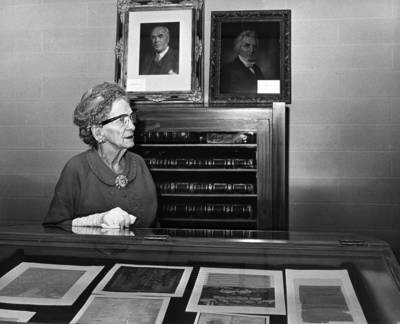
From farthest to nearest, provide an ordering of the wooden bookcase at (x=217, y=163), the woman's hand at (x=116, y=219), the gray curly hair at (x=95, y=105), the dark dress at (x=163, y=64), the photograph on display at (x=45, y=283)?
the dark dress at (x=163, y=64) < the wooden bookcase at (x=217, y=163) < the gray curly hair at (x=95, y=105) < the woman's hand at (x=116, y=219) < the photograph on display at (x=45, y=283)

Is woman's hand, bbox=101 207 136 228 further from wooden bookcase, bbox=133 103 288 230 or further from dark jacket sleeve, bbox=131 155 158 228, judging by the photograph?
wooden bookcase, bbox=133 103 288 230

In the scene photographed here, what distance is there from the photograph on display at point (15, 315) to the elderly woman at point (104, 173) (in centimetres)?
131

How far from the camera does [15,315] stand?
3.58ft

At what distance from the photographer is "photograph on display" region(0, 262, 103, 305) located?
120 centimetres

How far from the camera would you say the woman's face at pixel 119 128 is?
269 centimetres

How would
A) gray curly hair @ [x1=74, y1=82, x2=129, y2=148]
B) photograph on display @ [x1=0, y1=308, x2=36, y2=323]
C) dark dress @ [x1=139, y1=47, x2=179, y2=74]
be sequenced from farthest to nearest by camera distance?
dark dress @ [x1=139, y1=47, x2=179, y2=74] → gray curly hair @ [x1=74, y1=82, x2=129, y2=148] → photograph on display @ [x1=0, y1=308, x2=36, y2=323]

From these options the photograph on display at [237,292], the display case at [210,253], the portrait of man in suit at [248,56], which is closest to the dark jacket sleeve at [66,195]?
the display case at [210,253]

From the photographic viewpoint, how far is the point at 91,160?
8.50 ft

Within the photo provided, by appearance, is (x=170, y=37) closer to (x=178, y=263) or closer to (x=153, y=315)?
(x=178, y=263)

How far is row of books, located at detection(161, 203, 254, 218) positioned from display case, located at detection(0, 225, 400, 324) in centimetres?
156

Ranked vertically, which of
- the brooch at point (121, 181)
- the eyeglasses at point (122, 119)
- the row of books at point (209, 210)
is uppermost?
the eyeglasses at point (122, 119)

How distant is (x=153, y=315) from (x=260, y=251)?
0.54m

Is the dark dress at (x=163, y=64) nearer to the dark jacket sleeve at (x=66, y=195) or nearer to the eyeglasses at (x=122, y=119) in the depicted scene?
the eyeglasses at (x=122, y=119)

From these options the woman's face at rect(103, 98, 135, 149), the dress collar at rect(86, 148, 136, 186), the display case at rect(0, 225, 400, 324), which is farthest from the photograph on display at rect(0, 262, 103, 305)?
the woman's face at rect(103, 98, 135, 149)
